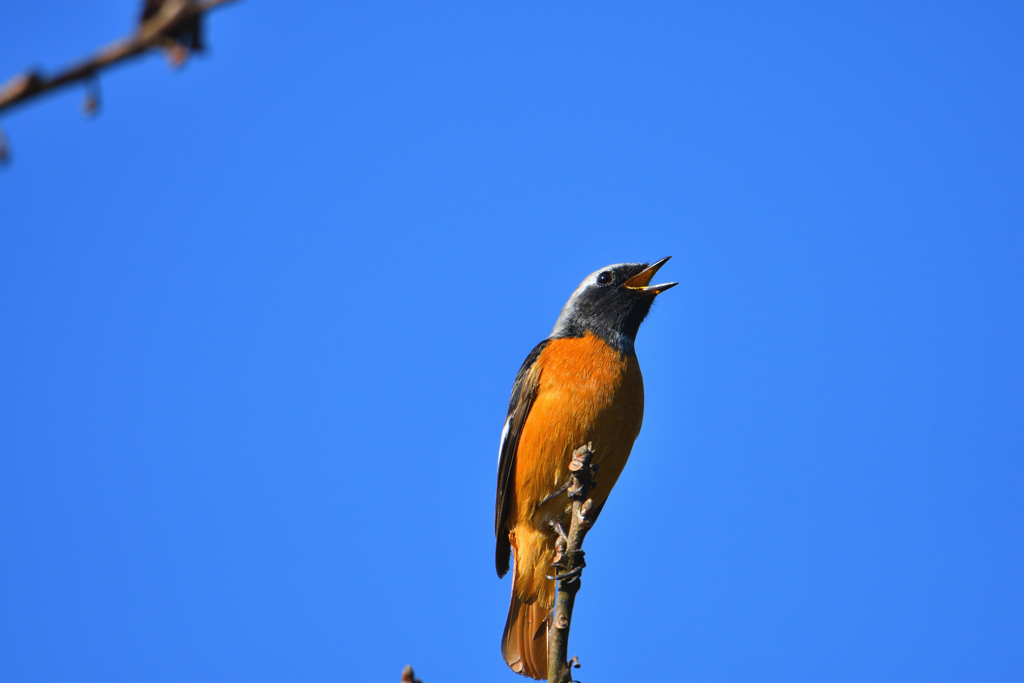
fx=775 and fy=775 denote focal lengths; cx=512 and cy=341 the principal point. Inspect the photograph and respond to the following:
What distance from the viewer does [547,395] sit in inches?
255

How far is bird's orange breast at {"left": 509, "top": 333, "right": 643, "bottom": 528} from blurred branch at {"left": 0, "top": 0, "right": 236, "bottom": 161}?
16.7 ft

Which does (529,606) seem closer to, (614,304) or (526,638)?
(526,638)

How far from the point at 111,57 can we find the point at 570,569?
3703mm

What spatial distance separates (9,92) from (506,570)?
21.6 feet

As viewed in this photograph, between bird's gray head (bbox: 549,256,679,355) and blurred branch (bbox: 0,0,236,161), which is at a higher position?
bird's gray head (bbox: 549,256,679,355)

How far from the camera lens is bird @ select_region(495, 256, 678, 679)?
620cm

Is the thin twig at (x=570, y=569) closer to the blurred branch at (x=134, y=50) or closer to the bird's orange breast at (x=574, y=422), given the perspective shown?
the bird's orange breast at (x=574, y=422)

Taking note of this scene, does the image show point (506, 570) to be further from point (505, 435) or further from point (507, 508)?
point (505, 435)

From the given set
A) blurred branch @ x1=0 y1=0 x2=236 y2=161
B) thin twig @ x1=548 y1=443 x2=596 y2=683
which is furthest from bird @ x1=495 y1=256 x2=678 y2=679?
blurred branch @ x1=0 y1=0 x2=236 y2=161

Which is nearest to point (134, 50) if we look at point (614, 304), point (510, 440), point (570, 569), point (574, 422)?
point (570, 569)

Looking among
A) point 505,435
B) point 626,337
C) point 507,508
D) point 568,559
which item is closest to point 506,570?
point 507,508

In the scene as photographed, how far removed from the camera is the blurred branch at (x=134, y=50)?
120cm

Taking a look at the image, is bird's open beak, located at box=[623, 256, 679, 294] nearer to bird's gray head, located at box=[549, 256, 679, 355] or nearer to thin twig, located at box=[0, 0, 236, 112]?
bird's gray head, located at box=[549, 256, 679, 355]

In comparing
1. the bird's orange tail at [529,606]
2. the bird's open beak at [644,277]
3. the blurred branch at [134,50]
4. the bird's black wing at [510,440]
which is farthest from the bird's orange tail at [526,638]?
the blurred branch at [134,50]
